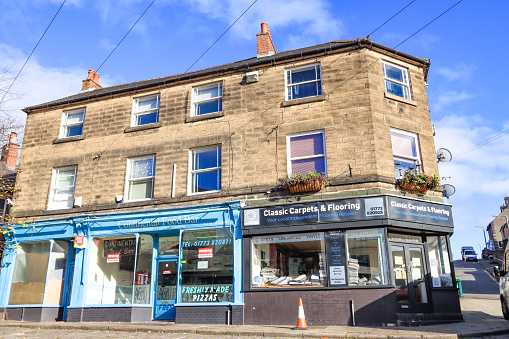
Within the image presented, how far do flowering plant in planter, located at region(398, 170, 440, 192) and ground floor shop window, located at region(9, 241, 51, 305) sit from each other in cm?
1335

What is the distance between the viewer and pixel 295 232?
12.6 meters

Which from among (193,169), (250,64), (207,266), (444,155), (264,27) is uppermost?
(264,27)

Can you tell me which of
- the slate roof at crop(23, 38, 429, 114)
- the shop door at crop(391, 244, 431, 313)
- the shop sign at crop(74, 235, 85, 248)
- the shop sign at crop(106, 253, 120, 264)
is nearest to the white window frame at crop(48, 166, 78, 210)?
the shop sign at crop(74, 235, 85, 248)

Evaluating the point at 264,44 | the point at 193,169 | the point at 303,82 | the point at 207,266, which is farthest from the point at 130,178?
the point at 264,44

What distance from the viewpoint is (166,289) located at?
14109 millimetres

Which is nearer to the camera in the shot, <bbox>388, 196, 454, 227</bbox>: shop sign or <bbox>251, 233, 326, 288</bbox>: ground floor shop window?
<bbox>388, 196, 454, 227</bbox>: shop sign

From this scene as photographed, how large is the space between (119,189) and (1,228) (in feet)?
18.3

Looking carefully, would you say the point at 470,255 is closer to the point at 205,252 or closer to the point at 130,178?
the point at 205,252

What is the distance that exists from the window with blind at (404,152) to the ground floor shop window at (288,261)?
11.1 ft

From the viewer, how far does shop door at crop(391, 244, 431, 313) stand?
11.8 m

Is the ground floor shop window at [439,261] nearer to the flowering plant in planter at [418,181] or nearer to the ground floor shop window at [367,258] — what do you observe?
the flowering plant in planter at [418,181]

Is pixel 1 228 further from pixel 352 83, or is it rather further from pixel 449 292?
pixel 449 292

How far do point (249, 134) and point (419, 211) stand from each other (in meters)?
5.97

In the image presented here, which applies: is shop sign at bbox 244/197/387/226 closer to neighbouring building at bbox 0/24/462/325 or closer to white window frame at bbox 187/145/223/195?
neighbouring building at bbox 0/24/462/325
